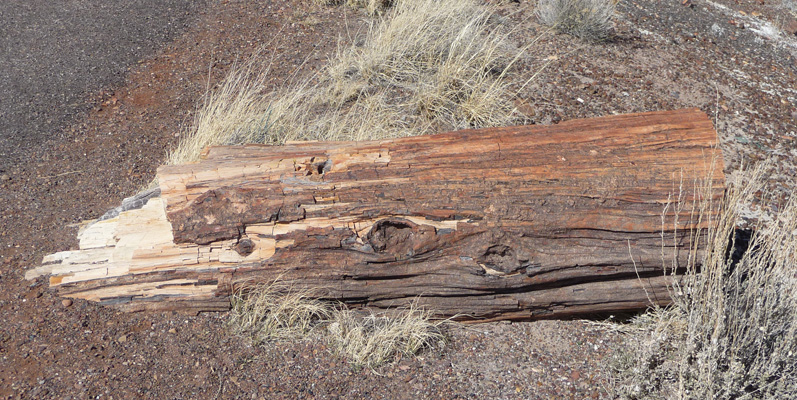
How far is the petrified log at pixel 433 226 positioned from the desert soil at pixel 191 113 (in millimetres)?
203

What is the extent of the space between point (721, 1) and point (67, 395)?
730 centimetres

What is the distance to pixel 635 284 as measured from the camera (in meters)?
2.89

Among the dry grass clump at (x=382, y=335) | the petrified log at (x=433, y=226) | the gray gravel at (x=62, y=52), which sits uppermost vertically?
the gray gravel at (x=62, y=52)

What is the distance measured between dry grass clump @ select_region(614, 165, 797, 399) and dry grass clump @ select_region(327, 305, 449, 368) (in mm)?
853

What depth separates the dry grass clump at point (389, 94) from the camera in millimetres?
4246

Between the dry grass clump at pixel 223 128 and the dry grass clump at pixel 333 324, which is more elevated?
the dry grass clump at pixel 223 128

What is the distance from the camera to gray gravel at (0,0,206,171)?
471 cm

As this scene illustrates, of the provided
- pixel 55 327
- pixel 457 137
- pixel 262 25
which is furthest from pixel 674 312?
pixel 262 25

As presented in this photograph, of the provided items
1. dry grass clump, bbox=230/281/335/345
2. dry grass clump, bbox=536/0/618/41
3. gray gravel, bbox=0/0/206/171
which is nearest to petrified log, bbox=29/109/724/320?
dry grass clump, bbox=230/281/335/345

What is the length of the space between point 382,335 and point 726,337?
140 cm

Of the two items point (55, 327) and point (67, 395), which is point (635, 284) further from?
point (55, 327)

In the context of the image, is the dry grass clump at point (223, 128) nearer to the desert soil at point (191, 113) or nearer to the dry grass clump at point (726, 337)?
the desert soil at point (191, 113)

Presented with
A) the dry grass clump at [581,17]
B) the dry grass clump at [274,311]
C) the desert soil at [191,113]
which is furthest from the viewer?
the dry grass clump at [581,17]

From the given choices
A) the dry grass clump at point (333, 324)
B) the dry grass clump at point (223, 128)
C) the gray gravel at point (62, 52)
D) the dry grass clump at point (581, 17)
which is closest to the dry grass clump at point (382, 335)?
the dry grass clump at point (333, 324)
